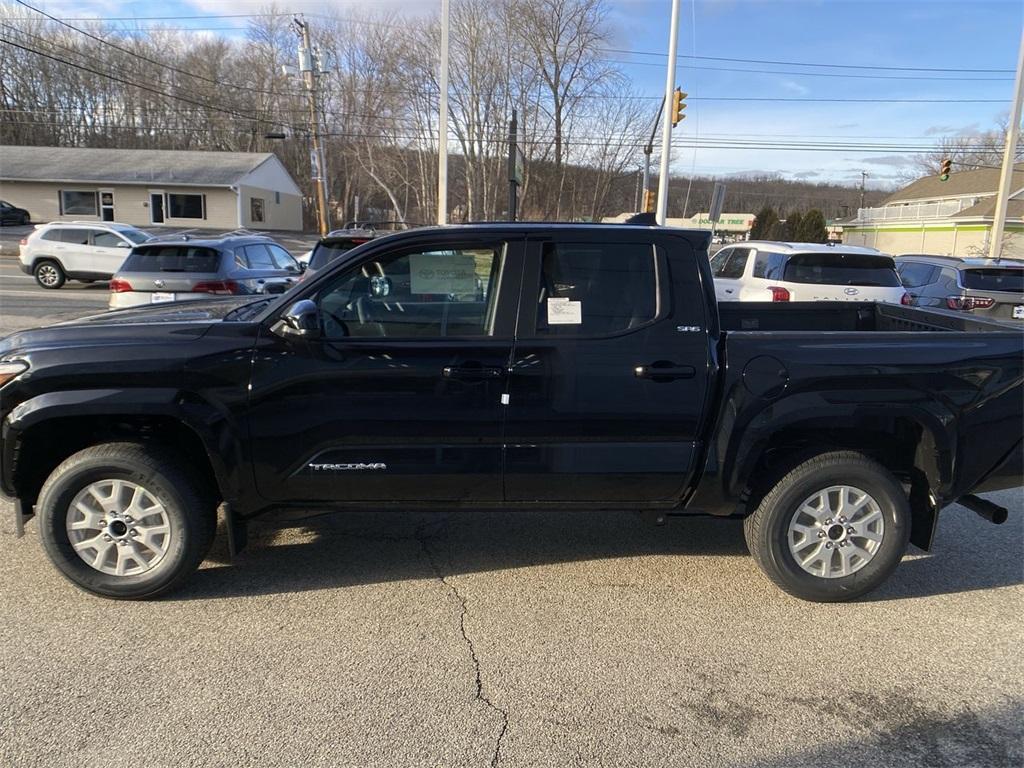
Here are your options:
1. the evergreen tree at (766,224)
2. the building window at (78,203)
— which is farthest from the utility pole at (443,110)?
the evergreen tree at (766,224)

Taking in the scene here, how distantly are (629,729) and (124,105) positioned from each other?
230ft

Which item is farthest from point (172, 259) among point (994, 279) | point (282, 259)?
point (994, 279)

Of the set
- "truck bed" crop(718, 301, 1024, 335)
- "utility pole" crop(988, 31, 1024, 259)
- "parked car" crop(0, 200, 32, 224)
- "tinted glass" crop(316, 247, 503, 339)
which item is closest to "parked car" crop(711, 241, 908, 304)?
"truck bed" crop(718, 301, 1024, 335)

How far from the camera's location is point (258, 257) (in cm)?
1163

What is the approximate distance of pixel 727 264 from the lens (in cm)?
1184

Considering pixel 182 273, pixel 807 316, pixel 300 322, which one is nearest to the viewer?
pixel 300 322

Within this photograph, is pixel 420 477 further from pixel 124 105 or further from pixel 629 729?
pixel 124 105

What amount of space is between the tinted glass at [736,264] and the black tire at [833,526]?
25.5 ft

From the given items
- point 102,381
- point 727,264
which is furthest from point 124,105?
point 102,381

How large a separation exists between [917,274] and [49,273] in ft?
66.4

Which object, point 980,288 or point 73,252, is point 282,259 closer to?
point 73,252

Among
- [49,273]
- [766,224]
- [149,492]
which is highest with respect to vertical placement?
[766,224]

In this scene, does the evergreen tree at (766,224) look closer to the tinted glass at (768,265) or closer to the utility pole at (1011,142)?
the utility pole at (1011,142)

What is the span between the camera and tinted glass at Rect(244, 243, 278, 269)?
11328 millimetres
